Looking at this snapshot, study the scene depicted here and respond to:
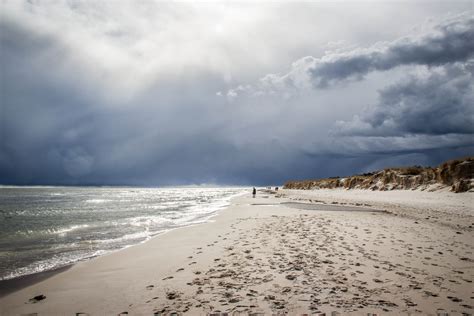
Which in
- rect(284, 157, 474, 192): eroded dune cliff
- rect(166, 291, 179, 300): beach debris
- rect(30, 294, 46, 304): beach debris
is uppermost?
rect(284, 157, 474, 192): eroded dune cliff

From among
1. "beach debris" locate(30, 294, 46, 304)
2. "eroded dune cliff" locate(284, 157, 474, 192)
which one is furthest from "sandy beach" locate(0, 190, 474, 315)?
"eroded dune cliff" locate(284, 157, 474, 192)

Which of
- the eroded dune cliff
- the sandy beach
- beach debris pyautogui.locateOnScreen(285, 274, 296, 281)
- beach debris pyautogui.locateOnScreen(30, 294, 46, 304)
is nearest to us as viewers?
the sandy beach

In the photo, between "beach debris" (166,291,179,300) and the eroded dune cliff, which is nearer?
"beach debris" (166,291,179,300)

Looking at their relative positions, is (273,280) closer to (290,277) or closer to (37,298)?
(290,277)

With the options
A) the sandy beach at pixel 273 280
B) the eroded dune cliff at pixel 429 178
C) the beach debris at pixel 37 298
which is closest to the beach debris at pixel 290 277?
the sandy beach at pixel 273 280

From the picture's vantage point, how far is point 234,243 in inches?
454

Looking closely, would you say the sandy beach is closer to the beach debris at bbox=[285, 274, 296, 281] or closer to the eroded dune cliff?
the beach debris at bbox=[285, 274, 296, 281]

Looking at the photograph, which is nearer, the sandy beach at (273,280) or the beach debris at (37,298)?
the sandy beach at (273,280)

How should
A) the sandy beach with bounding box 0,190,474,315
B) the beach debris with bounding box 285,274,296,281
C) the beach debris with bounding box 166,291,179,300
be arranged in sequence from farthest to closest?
the beach debris with bounding box 285,274,296,281 → the beach debris with bounding box 166,291,179,300 → the sandy beach with bounding box 0,190,474,315

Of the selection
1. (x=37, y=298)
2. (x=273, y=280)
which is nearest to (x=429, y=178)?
(x=273, y=280)

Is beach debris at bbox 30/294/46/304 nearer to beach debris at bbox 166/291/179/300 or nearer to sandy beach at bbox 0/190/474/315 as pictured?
sandy beach at bbox 0/190/474/315

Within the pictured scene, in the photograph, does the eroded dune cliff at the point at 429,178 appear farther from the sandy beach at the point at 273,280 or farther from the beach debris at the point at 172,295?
the beach debris at the point at 172,295

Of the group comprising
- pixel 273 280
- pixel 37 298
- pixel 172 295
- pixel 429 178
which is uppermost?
pixel 429 178

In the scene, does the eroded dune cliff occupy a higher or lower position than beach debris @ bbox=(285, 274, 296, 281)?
higher
